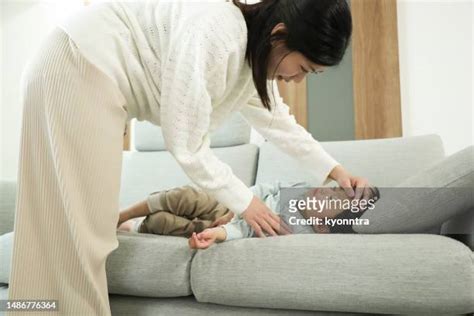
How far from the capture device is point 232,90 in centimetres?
104

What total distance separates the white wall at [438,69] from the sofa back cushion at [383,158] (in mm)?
673

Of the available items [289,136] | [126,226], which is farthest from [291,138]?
[126,226]

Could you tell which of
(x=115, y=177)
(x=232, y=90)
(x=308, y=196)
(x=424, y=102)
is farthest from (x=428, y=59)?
(x=115, y=177)

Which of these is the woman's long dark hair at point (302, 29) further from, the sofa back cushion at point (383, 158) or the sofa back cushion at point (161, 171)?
the sofa back cushion at point (161, 171)

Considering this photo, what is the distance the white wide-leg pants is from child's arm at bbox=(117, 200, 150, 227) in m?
0.44

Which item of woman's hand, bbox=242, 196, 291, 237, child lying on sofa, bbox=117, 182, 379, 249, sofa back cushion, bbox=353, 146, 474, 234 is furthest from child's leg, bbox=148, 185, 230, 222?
sofa back cushion, bbox=353, 146, 474, 234

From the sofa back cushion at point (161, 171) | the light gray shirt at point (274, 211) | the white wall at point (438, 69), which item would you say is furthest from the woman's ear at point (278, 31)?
the white wall at point (438, 69)

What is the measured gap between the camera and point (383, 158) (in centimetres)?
148

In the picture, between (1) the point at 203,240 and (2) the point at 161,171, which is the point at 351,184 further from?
(2) the point at 161,171

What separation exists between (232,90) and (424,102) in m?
1.41

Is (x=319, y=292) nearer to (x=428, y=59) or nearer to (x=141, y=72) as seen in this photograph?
(x=141, y=72)

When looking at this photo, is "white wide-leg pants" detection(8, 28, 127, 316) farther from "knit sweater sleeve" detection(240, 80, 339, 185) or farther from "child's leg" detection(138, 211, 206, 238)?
"knit sweater sleeve" detection(240, 80, 339, 185)

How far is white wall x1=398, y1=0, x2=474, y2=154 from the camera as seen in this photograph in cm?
205

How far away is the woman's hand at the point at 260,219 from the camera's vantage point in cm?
95
